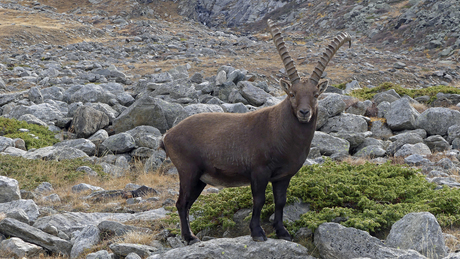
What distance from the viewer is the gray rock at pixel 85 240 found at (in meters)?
7.32

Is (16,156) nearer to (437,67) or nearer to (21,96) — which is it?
(21,96)

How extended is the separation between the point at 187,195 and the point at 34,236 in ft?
9.71

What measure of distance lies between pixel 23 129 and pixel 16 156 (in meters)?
3.29

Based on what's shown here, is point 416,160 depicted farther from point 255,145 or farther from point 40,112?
point 40,112

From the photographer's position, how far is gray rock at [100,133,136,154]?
1502 cm

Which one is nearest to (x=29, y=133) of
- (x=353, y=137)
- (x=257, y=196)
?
(x=353, y=137)

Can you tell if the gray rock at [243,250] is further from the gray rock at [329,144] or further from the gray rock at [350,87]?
the gray rock at [350,87]

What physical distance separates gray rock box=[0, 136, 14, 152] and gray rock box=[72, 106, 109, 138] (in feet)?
8.38

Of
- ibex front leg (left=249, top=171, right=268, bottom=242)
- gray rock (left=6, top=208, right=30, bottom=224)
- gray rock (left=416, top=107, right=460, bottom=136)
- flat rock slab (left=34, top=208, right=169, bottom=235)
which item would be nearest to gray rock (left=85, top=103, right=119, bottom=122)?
flat rock slab (left=34, top=208, right=169, bottom=235)

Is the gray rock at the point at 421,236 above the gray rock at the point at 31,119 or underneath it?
above

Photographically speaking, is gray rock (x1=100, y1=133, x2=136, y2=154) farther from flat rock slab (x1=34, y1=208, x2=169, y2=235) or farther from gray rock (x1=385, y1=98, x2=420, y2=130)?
gray rock (x1=385, y1=98, x2=420, y2=130)

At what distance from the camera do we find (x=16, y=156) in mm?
13734

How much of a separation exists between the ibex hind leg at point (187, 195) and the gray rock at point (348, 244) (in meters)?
1.98

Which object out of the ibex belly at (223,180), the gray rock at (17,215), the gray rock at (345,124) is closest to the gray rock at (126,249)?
the ibex belly at (223,180)
